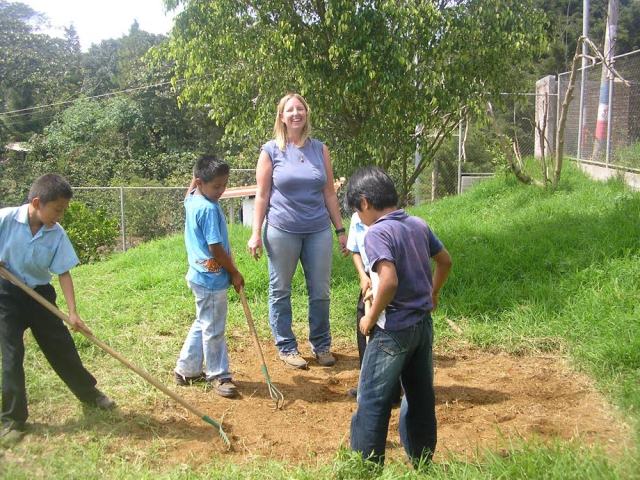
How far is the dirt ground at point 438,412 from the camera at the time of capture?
3303 millimetres

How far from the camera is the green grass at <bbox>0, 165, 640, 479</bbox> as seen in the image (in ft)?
9.61

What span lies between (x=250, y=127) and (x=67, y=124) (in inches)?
654

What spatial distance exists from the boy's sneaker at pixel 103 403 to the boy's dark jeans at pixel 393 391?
162 centimetres

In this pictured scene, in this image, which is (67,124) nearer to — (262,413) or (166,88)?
(166,88)

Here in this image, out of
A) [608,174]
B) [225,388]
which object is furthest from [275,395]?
[608,174]

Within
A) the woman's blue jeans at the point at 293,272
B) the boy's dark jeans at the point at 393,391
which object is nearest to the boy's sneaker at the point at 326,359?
the woman's blue jeans at the point at 293,272

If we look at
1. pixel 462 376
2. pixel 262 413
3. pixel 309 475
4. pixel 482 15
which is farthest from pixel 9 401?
pixel 482 15

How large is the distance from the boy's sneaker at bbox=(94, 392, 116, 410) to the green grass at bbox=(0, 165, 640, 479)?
0.30ft

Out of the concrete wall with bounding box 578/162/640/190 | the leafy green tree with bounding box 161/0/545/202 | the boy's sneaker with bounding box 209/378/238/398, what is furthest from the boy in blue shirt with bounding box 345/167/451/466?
the concrete wall with bounding box 578/162/640/190

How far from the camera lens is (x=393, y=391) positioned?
2.78m

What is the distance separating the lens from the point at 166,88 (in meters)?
21.5

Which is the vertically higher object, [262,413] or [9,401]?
[9,401]

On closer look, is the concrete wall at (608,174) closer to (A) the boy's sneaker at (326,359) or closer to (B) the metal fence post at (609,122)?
(B) the metal fence post at (609,122)

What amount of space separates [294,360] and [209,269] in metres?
1.06
